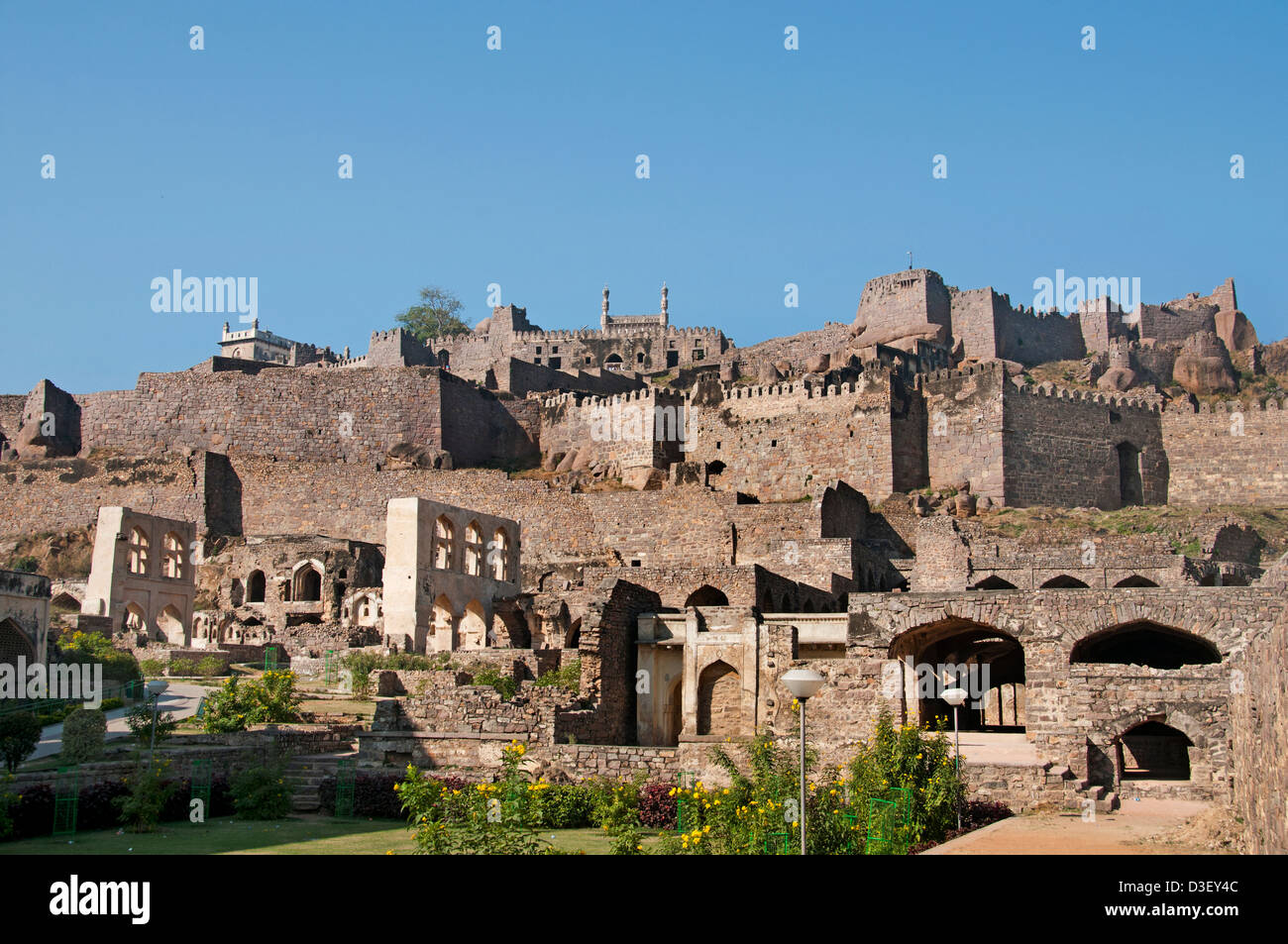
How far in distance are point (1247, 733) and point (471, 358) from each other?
223ft

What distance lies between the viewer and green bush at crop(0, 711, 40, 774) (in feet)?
63.7

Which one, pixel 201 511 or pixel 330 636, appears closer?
pixel 330 636

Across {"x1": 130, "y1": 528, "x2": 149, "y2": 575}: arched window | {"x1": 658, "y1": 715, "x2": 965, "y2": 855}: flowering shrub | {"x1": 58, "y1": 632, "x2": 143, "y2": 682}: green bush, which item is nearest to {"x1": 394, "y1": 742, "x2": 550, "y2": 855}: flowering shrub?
{"x1": 658, "y1": 715, "x2": 965, "y2": 855}: flowering shrub

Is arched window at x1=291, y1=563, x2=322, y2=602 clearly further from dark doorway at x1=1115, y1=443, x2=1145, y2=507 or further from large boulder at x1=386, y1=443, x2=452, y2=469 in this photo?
dark doorway at x1=1115, y1=443, x2=1145, y2=507

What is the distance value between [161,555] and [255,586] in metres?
5.72

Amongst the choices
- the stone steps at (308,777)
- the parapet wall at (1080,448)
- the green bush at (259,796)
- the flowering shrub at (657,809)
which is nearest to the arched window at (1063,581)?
the parapet wall at (1080,448)

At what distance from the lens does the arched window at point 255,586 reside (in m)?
45.0

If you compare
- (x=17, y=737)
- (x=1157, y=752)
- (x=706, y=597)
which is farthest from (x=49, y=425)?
(x=1157, y=752)

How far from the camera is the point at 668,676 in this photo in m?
28.5

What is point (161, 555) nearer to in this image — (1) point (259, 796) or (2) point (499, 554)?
(2) point (499, 554)

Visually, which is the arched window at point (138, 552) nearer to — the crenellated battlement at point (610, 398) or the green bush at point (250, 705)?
the green bush at point (250, 705)

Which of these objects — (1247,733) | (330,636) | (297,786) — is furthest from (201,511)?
(1247,733)

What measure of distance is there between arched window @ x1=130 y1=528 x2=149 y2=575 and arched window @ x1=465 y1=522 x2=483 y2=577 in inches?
403
